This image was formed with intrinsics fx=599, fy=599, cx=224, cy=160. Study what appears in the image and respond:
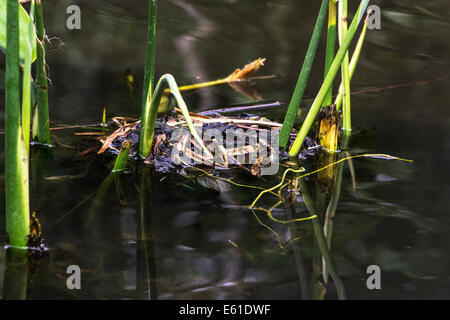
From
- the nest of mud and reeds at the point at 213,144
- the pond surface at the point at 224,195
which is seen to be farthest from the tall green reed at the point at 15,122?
the nest of mud and reeds at the point at 213,144

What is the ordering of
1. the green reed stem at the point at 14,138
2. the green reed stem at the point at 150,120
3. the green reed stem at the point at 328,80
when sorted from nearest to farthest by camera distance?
the green reed stem at the point at 14,138 < the green reed stem at the point at 150,120 < the green reed stem at the point at 328,80

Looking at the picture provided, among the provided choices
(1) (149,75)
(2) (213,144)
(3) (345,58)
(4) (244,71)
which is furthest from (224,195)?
(4) (244,71)

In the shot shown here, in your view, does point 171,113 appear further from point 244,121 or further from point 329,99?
point 329,99

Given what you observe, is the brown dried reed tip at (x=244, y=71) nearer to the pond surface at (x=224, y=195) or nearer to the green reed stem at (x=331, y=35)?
the pond surface at (x=224, y=195)

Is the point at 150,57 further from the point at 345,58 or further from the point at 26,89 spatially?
the point at 345,58
